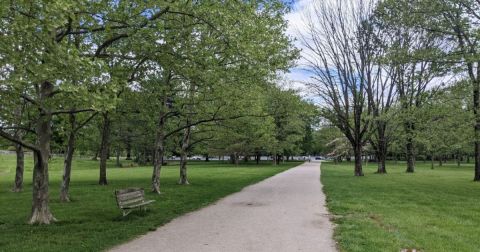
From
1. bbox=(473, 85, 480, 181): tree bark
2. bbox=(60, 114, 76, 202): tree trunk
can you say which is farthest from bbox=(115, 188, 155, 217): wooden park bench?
bbox=(473, 85, 480, 181): tree bark

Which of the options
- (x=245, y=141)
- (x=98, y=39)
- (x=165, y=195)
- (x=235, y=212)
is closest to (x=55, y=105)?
(x=98, y=39)

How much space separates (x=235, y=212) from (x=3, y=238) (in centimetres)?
578

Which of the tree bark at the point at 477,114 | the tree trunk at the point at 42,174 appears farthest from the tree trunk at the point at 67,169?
the tree bark at the point at 477,114

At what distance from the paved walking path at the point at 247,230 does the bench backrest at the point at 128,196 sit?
145 cm

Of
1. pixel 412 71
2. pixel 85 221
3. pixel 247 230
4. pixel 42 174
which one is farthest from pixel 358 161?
pixel 42 174

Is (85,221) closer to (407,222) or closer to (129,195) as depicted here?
(129,195)

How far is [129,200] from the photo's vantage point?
11.4 m

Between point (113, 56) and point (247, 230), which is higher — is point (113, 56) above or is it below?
above

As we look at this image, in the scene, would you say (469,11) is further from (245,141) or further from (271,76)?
(245,141)

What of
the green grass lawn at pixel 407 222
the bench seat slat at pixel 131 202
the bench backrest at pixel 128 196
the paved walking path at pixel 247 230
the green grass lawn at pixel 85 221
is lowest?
the green grass lawn at pixel 85 221

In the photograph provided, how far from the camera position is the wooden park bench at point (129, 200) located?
10.8 m

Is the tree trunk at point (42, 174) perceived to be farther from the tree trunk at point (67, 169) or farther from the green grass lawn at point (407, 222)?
the green grass lawn at point (407, 222)

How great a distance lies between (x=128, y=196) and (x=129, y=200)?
0.37 feet

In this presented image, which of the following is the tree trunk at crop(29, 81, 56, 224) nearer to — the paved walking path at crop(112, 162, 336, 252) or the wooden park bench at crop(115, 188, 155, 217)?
the wooden park bench at crop(115, 188, 155, 217)
